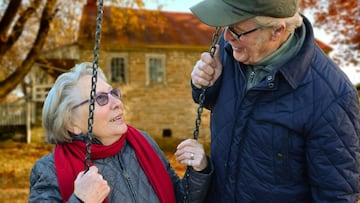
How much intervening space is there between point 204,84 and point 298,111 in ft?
1.58

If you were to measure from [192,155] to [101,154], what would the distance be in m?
0.46

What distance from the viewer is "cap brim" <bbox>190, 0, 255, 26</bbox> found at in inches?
67.9

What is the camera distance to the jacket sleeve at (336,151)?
5.55 ft

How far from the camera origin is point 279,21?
1716mm

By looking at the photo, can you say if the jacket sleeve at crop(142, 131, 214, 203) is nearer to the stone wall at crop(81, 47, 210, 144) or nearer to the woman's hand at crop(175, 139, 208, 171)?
the woman's hand at crop(175, 139, 208, 171)

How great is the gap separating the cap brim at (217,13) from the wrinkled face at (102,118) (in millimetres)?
665

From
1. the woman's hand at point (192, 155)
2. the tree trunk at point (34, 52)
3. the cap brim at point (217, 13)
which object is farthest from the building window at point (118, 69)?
the cap brim at point (217, 13)

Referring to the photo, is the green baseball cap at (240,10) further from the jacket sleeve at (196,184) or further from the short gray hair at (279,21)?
the jacket sleeve at (196,184)

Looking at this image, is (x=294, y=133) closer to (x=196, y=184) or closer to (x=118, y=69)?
(x=196, y=184)

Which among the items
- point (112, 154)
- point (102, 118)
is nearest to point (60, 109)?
point (102, 118)

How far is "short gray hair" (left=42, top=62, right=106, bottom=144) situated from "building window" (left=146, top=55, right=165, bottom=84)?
16.1 m

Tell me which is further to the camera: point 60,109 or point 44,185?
point 60,109

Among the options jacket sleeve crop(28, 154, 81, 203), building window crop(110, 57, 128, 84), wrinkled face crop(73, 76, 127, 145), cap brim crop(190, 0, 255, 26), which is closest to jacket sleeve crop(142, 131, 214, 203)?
wrinkled face crop(73, 76, 127, 145)

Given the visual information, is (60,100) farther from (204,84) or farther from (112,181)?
(204,84)
